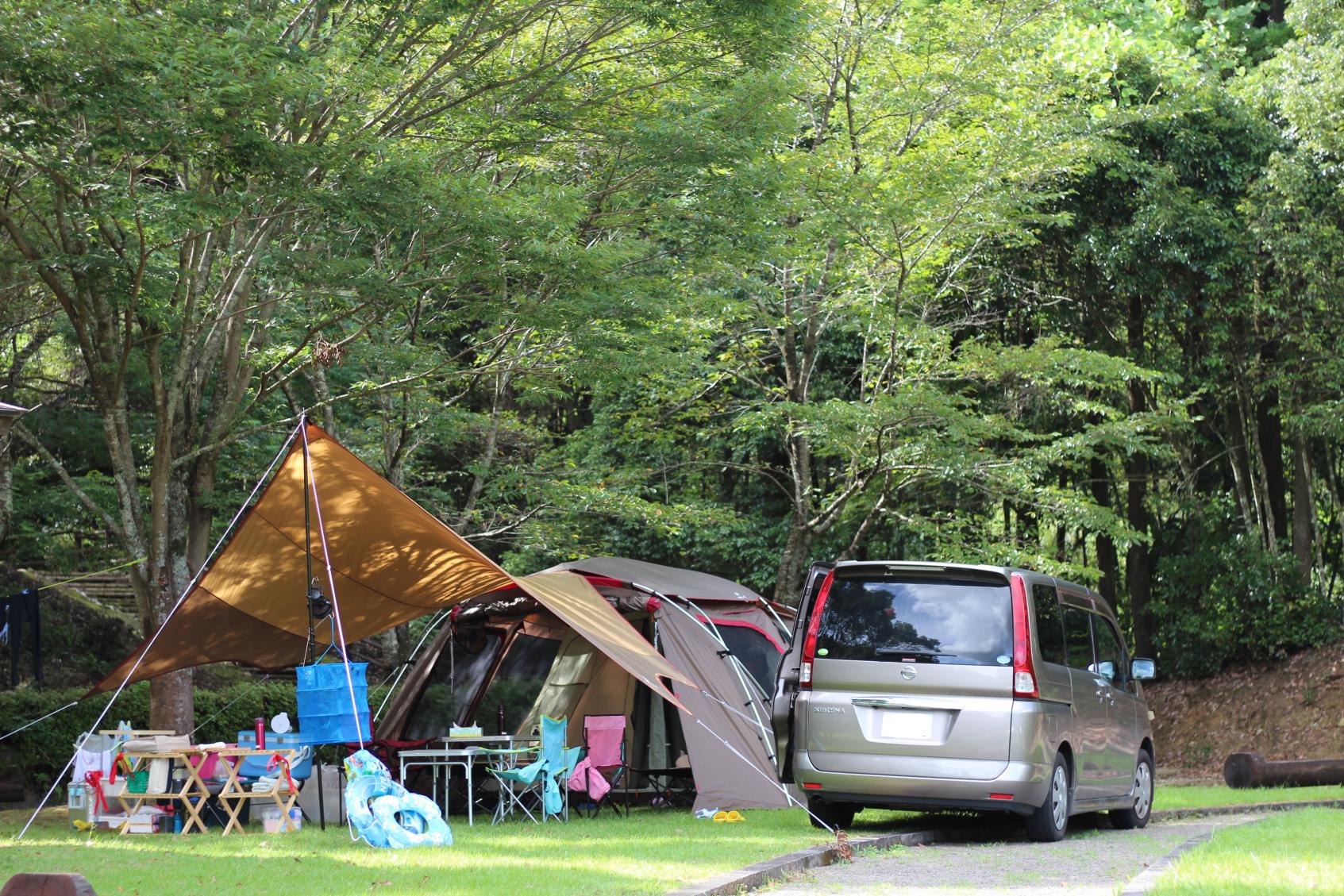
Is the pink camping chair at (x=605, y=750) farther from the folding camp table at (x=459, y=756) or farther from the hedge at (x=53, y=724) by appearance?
the hedge at (x=53, y=724)

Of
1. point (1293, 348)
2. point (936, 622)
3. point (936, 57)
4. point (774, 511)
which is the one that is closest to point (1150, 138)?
point (1293, 348)

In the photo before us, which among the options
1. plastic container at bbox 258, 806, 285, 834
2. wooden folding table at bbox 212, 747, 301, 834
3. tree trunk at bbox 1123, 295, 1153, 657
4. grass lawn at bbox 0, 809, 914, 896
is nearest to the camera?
grass lawn at bbox 0, 809, 914, 896

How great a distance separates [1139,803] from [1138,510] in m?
11.7

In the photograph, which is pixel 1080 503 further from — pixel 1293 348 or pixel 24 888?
pixel 24 888

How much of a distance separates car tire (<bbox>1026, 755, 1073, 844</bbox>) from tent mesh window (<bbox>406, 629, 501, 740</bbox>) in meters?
5.07

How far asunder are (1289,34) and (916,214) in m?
10.9

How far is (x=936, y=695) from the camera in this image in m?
8.05

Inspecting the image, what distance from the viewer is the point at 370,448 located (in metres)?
16.4

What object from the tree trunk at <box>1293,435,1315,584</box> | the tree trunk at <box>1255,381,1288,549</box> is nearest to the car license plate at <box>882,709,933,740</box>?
the tree trunk at <box>1293,435,1315,584</box>

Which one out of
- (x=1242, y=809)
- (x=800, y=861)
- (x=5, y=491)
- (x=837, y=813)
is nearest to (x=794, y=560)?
(x=1242, y=809)

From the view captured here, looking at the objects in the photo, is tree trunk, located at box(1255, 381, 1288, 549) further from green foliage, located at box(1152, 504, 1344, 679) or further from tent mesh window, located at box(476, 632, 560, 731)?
tent mesh window, located at box(476, 632, 560, 731)

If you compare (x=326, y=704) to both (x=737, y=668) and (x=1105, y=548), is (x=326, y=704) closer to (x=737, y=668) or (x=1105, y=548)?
(x=737, y=668)

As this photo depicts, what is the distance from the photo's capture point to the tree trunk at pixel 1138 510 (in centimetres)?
1986

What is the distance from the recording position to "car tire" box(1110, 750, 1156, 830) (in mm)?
9719
